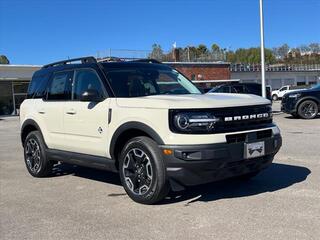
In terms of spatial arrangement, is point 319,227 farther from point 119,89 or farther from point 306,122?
point 306,122

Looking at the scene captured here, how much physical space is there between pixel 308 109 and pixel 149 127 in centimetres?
1409

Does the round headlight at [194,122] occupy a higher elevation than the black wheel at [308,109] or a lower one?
higher

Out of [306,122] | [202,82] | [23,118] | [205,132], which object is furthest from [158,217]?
[202,82]

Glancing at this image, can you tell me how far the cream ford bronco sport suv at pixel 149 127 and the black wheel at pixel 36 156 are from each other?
38 millimetres

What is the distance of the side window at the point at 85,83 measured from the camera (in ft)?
22.2

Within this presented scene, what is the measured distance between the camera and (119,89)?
6625 millimetres

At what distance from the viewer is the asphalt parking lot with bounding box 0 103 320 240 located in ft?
16.0

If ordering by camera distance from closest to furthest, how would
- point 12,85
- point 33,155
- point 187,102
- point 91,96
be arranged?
point 187,102 → point 91,96 → point 33,155 → point 12,85

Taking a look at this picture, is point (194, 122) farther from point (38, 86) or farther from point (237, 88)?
point (237, 88)

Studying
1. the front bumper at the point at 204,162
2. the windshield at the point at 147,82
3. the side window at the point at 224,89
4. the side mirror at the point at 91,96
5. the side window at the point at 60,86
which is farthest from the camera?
the side window at the point at 224,89

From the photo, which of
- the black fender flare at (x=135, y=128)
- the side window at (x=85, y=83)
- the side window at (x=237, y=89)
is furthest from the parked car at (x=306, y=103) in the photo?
the black fender flare at (x=135, y=128)

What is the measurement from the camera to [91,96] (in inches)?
257

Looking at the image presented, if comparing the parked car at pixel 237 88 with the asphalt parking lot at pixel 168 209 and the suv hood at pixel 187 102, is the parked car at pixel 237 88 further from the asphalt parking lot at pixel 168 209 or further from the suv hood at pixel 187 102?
the suv hood at pixel 187 102

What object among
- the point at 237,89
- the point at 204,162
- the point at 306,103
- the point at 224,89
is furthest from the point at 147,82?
the point at 224,89
